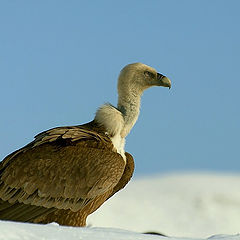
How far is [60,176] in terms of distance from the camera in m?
16.0

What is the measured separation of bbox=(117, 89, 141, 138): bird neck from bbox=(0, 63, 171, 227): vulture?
112cm

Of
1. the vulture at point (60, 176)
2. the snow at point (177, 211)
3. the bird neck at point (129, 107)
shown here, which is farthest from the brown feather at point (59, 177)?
the snow at point (177, 211)

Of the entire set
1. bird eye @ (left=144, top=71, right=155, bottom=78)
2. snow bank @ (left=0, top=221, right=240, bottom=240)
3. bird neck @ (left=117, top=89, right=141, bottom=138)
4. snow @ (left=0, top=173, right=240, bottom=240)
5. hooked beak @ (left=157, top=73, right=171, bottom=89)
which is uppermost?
snow @ (left=0, top=173, right=240, bottom=240)

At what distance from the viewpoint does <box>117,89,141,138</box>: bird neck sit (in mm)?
17500

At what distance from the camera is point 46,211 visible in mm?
15766

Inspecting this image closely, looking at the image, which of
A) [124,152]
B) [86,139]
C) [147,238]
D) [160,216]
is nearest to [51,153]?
[86,139]

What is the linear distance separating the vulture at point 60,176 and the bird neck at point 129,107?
44.0 inches

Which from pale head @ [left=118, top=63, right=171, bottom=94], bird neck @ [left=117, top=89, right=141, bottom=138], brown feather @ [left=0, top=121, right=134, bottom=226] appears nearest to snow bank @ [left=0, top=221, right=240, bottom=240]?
brown feather @ [left=0, top=121, right=134, bottom=226]

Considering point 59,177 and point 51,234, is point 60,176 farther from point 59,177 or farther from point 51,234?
point 51,234

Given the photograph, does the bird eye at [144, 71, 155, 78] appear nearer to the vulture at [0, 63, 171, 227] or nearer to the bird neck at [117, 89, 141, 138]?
the bird neck at [117, 89, 141, 138]

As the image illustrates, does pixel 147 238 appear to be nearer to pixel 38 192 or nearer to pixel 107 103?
pixel 38 192

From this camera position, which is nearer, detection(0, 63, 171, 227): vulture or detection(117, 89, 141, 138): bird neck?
detection(0, 63, 171, 227): vulture

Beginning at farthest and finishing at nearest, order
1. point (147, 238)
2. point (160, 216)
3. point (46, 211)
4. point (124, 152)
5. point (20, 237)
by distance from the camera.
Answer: point (160, 216), point (124, 152), point (46, 211), point (147, 238), point (20, 237)

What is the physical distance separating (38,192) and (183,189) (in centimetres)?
3529
